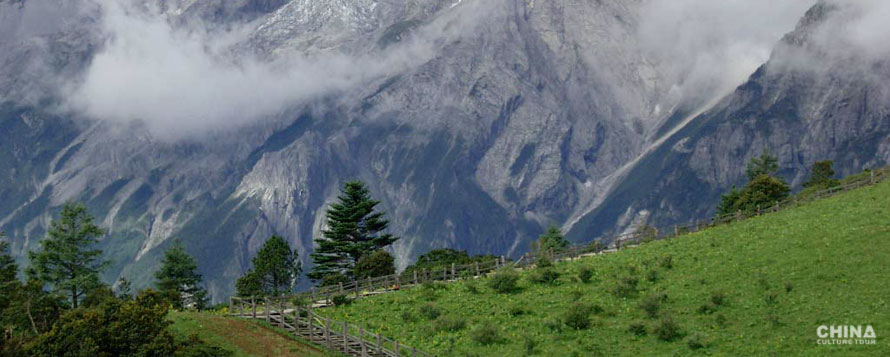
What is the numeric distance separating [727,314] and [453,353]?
16.8m

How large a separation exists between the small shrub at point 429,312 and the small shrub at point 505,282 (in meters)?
6.48

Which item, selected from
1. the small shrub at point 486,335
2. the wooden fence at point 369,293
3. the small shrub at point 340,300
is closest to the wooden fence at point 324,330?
the wooden fence at point 369,293

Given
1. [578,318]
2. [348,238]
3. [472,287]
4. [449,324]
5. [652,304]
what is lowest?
[578,318]

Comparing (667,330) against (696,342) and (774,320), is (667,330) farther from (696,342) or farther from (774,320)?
(774,320)

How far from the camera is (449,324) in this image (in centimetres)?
5694

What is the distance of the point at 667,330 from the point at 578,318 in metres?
6.12

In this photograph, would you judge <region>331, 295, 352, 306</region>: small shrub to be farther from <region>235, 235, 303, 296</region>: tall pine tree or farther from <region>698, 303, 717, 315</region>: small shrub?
<region>235, 235, 303, 296</region>: tall pine tree

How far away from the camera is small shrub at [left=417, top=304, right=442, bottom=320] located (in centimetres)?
6012

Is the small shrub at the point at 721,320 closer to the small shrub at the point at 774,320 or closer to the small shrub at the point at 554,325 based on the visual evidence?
the small shrub at the point at 774,320

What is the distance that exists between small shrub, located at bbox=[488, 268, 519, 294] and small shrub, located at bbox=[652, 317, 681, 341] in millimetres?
16478

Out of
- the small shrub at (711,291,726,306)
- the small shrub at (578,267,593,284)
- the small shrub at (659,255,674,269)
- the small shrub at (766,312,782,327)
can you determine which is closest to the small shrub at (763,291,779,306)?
the small shrub at (711,291,726,306)

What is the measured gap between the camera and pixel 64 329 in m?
46.2

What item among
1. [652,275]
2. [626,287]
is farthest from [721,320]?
[652,275]

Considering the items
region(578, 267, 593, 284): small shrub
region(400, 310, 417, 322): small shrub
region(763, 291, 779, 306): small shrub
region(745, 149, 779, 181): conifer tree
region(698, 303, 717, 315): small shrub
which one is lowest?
region(698, 303, 717, 315): small shrub
